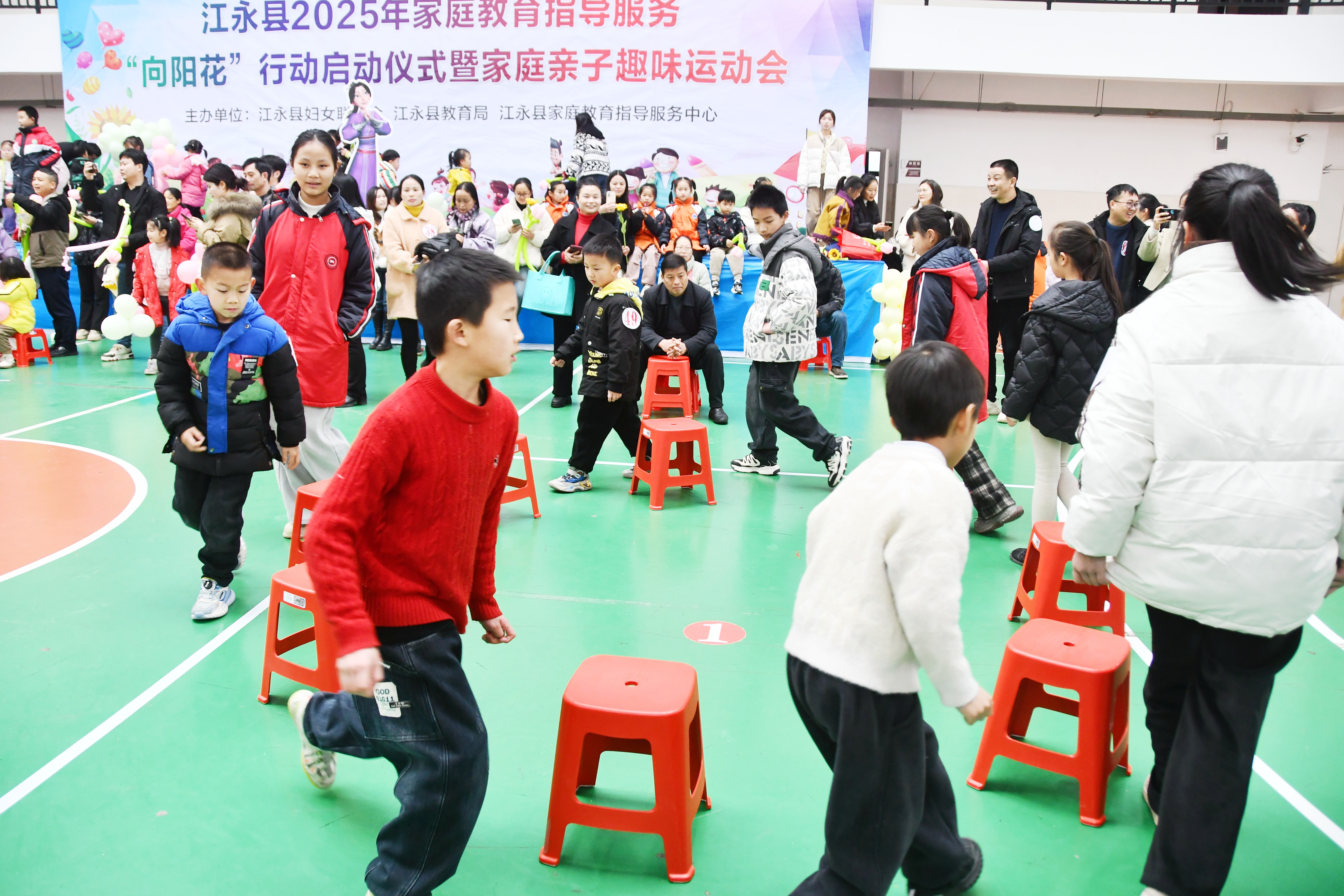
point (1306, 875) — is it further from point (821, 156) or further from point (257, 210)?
point (821, 156)

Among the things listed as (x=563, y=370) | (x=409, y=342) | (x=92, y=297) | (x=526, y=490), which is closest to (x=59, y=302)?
(x=92, y=297)

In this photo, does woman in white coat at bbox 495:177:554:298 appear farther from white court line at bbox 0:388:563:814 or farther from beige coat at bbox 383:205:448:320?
white court line at bbox 0:388:563:814

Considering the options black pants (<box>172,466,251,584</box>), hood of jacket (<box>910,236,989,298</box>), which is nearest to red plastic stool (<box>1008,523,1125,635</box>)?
hood of jacket (<box>910,236,989,298</box>)

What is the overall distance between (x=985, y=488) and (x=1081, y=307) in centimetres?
107

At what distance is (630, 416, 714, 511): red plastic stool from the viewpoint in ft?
16.8

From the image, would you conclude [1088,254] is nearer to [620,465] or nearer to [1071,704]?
[1071,704]

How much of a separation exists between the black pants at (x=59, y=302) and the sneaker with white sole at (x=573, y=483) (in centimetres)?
688

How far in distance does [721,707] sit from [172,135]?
1142 cm

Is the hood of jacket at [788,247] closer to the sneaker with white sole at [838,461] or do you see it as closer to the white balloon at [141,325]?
the sneaker with white sole at [838,461]

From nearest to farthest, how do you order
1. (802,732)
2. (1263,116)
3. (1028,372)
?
(802,732), (1028,372), (1263,116)

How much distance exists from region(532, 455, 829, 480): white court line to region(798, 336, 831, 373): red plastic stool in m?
3.87

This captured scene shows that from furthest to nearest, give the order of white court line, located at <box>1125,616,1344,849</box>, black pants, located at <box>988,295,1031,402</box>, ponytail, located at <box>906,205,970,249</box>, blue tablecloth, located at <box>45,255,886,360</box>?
blue tablecloth, located at <box>45,255,886,360</box>, black pants, located at <box>988,295,1031,402</box>, ponytail, located at <box>906,205,970,249</box>, white court line, located at <box>1125,616,1344,849</box>

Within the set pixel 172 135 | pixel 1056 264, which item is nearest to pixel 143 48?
pixel 172 135

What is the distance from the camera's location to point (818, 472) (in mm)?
5984
